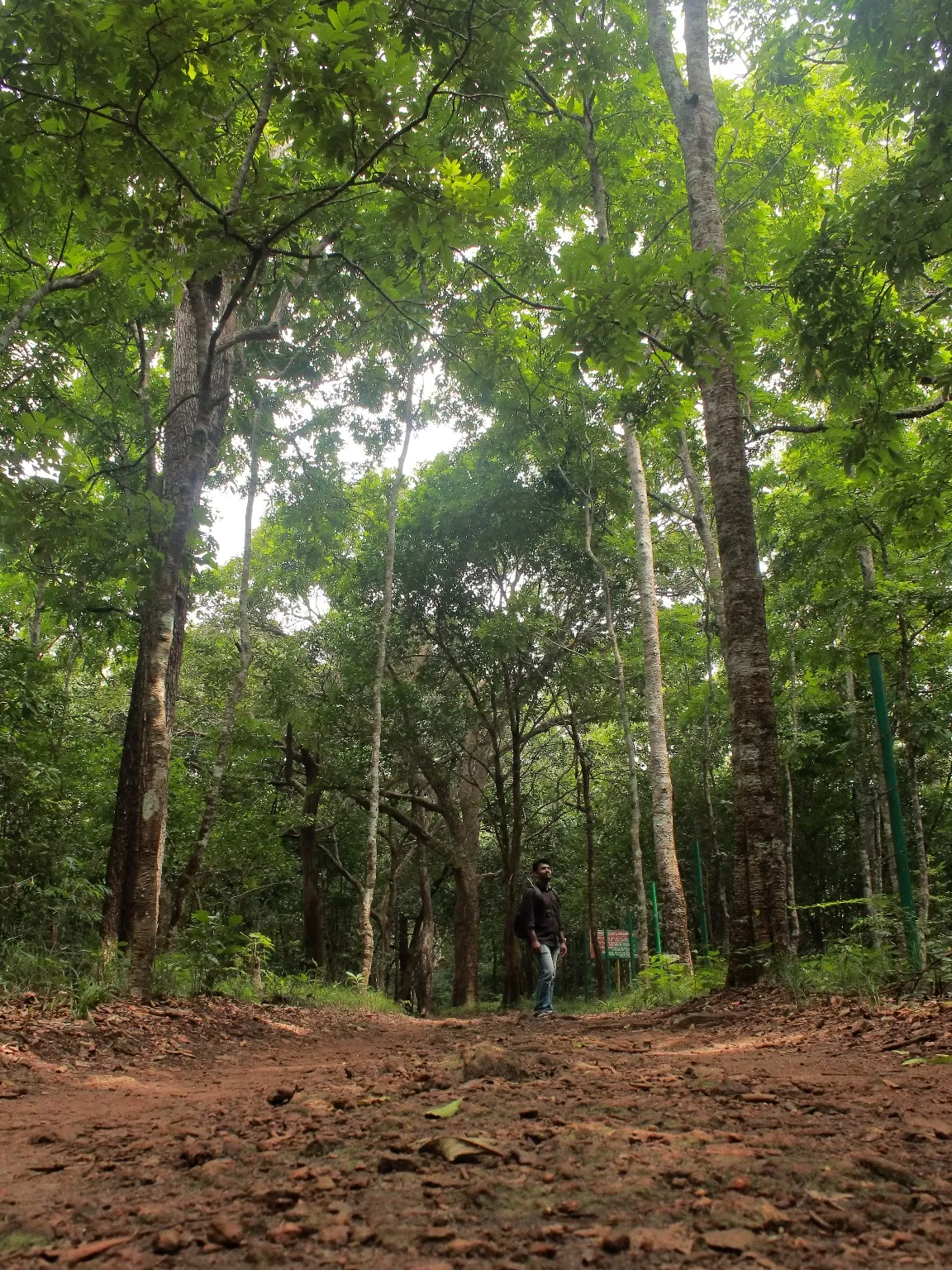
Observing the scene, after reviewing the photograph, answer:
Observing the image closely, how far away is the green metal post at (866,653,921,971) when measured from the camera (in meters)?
4.90

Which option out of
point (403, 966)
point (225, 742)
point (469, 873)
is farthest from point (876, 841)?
point (403, 966)

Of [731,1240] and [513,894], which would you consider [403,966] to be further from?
[731,1240]

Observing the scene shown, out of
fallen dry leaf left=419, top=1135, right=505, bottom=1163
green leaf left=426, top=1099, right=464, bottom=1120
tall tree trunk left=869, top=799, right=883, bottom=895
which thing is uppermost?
tall tree trunk left=869, top=799, right=883, bottom=895

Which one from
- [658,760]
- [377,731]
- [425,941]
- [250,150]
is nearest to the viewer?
[250,150]

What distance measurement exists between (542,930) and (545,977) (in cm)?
56

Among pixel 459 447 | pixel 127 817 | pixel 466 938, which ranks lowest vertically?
pixel 466 938

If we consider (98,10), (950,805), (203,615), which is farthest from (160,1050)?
(950,805)

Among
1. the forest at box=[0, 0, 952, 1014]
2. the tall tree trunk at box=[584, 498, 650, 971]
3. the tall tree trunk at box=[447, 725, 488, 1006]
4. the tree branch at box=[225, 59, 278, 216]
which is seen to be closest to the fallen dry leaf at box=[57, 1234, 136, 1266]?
the forest at box=[0, 0, 952, 1014]

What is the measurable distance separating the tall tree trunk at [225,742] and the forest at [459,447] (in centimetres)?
16

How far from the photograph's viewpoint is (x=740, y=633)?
6.21 metres

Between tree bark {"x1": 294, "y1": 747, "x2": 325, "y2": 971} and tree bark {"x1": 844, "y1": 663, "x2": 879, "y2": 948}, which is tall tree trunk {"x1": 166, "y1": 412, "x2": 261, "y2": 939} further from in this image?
tree bark {"x1": 844, "y1": 663, "x2": 879, "y2": 948}

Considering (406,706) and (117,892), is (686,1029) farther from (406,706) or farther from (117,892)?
(406,706)

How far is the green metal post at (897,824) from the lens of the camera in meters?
4.90

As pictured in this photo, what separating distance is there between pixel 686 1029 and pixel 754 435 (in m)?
5.27
